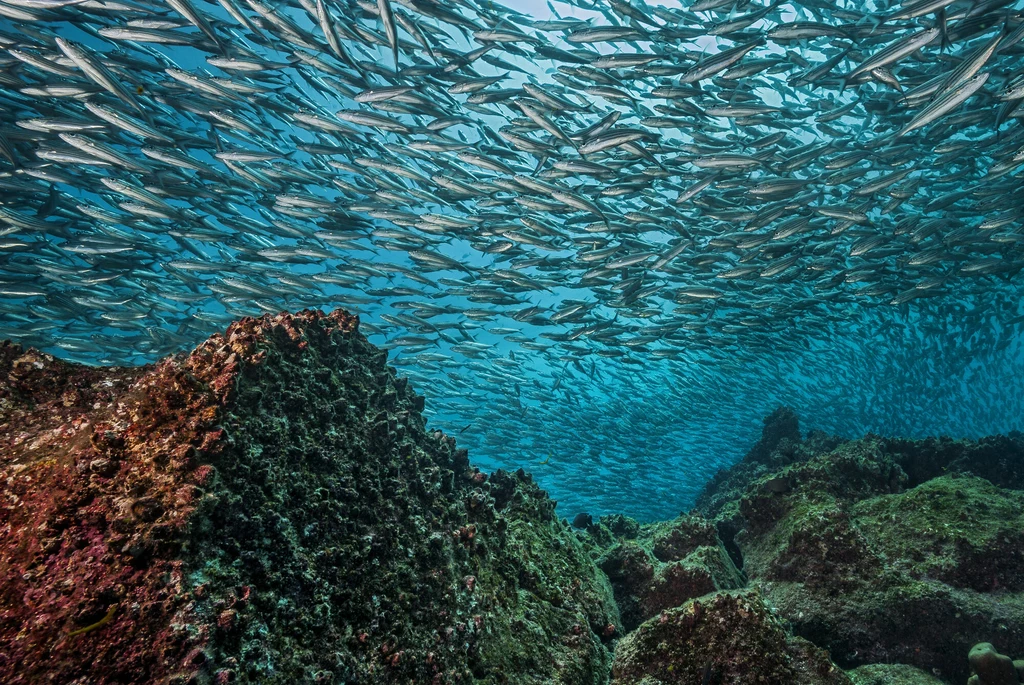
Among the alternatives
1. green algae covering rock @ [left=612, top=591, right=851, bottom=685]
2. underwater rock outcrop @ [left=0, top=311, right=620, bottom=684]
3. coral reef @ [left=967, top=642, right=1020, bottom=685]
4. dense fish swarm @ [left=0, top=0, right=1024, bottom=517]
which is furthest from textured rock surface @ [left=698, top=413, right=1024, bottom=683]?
dense fish swarm @ [left=0, top=0, right=1024, bottom=517]

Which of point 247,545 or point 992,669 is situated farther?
point 992,669

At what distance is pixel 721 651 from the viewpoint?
2715 millimetres

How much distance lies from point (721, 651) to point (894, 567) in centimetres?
270

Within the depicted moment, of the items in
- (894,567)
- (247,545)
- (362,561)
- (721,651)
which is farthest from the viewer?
(894,567)

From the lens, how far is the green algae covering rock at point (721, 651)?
259 cm

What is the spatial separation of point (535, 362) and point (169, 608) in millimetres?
38085

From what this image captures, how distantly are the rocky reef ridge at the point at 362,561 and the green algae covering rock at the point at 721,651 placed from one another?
0.01 m

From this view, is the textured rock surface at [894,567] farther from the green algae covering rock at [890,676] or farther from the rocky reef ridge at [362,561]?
the green algae covering rock at [890,676]

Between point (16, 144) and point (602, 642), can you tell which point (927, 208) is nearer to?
point (602, 642)

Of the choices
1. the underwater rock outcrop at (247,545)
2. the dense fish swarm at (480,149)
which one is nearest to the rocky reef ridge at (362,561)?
the underwater rock outcrop at (247,545)

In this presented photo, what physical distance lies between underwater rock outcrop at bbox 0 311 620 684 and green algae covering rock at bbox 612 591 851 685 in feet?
1.25

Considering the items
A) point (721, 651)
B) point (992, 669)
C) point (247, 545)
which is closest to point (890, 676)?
point (992, 669)

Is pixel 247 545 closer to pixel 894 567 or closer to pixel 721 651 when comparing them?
pixel 721 651

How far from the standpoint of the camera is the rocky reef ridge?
161 cm
